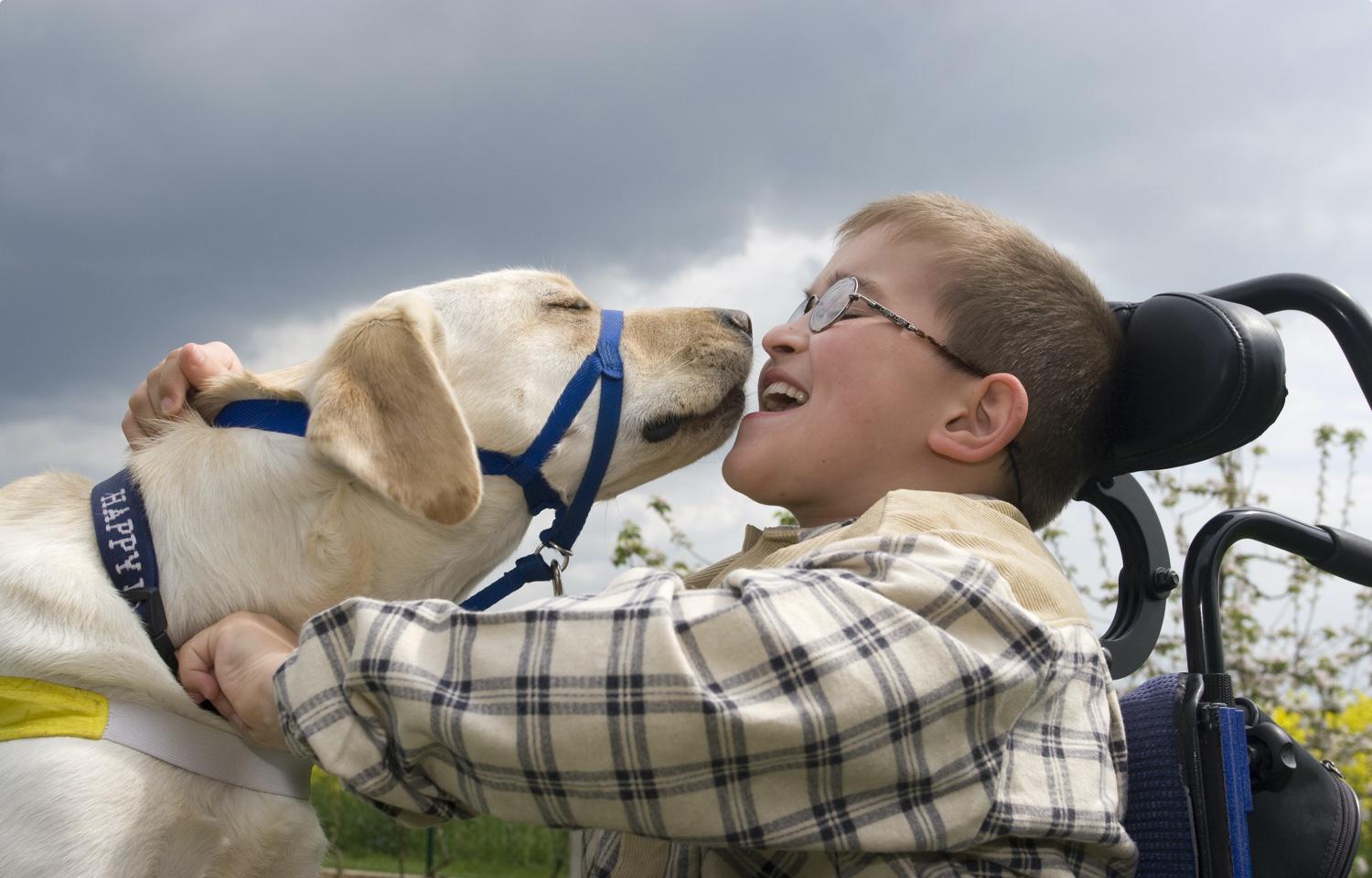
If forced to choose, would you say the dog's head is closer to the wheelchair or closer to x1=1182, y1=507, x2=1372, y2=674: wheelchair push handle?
the wheelchair

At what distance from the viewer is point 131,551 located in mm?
2035

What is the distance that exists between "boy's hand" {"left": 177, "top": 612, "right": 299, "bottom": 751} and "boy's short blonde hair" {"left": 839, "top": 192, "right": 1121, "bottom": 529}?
142 centimetres

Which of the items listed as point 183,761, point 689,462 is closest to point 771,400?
point 689,462

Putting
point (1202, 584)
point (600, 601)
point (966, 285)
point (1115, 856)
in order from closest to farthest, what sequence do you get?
1. point (600, 601)
2. point (1115, 856)
3. point (1202, 584)
4. point (966, 285)

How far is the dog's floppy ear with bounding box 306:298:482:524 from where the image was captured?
2.01 meters

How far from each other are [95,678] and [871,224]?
1.83 m

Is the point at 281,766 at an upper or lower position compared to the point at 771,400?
lower

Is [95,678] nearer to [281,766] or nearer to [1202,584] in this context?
[281,766]

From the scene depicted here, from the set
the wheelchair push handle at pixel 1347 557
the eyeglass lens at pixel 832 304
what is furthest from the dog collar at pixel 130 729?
the wheelchair push handle at pixel 1347 557

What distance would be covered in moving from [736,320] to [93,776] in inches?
67.7

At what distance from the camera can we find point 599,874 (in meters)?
1.91

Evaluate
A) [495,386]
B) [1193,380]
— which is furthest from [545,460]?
[1193,380]

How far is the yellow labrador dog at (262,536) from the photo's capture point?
6.13ft

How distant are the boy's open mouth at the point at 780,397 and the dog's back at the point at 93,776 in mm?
1297
